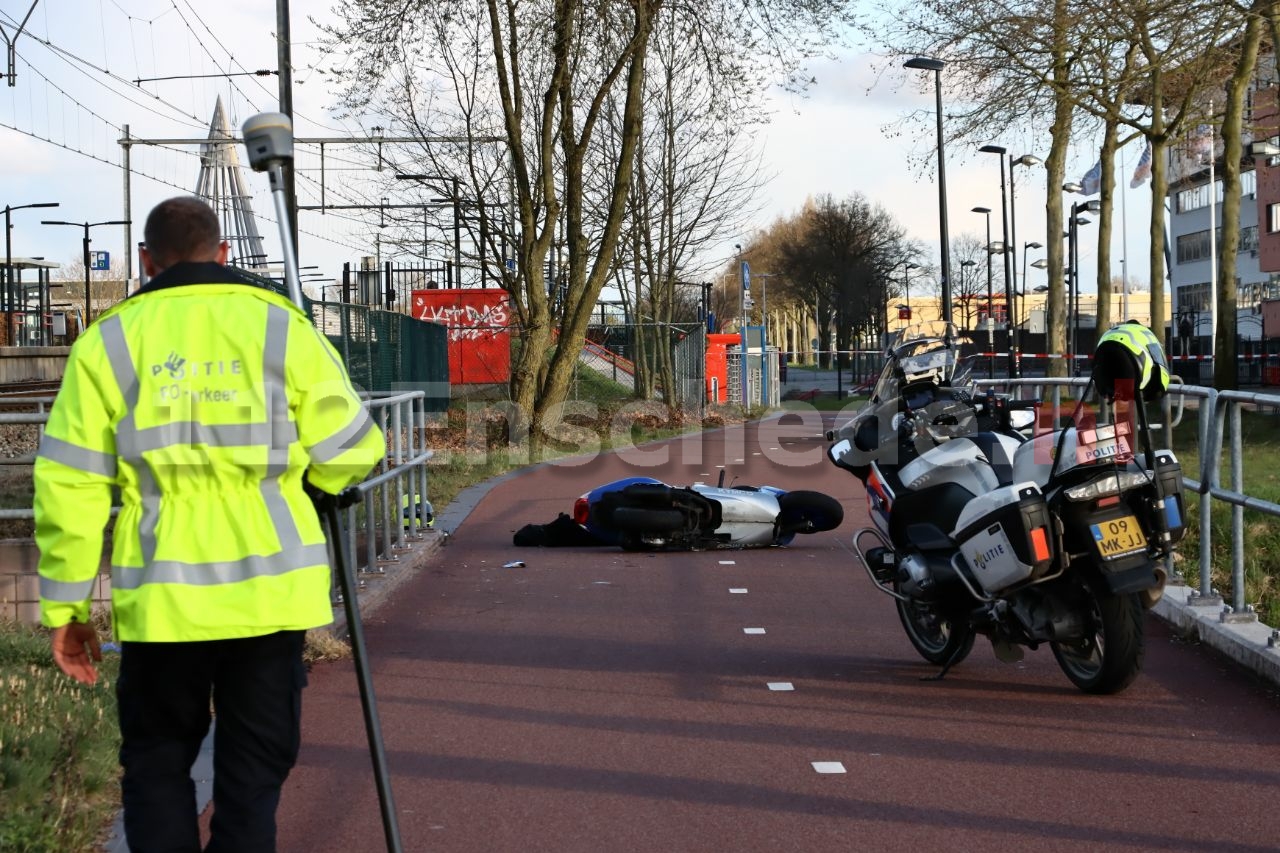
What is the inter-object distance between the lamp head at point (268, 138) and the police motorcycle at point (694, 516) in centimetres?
723

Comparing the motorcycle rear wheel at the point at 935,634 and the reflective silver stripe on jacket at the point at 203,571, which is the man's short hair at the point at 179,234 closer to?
the reflective silver stripe on jacket at the point at 203,571

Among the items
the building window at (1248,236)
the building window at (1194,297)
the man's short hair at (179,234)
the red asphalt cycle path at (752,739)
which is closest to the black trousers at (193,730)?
the man's short hair at (179,234)

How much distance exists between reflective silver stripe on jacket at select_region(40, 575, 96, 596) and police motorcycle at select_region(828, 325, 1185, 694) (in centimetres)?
363

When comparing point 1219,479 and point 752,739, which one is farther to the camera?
point 1219,479

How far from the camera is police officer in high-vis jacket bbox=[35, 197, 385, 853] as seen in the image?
11.0ft

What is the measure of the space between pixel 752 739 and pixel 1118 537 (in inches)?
60.5

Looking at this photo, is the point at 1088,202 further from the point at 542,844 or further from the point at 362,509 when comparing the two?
the point at 542,844

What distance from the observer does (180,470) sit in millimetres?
3389

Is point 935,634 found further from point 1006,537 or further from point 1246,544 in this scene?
point 1246,544

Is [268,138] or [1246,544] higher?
[268,138]

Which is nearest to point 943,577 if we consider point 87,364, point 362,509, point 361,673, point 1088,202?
point 361,673

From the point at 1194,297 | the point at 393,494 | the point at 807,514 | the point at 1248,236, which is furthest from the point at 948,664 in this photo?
the point at 1194,297

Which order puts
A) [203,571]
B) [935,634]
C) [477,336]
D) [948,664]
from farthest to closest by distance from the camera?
[477,336], [935,634], [948,664], [203,571]

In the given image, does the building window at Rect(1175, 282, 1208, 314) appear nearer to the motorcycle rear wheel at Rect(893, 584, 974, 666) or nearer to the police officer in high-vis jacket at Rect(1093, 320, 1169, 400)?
the motorcycle rear wheel at Rect(893, 584, 974, 666)
